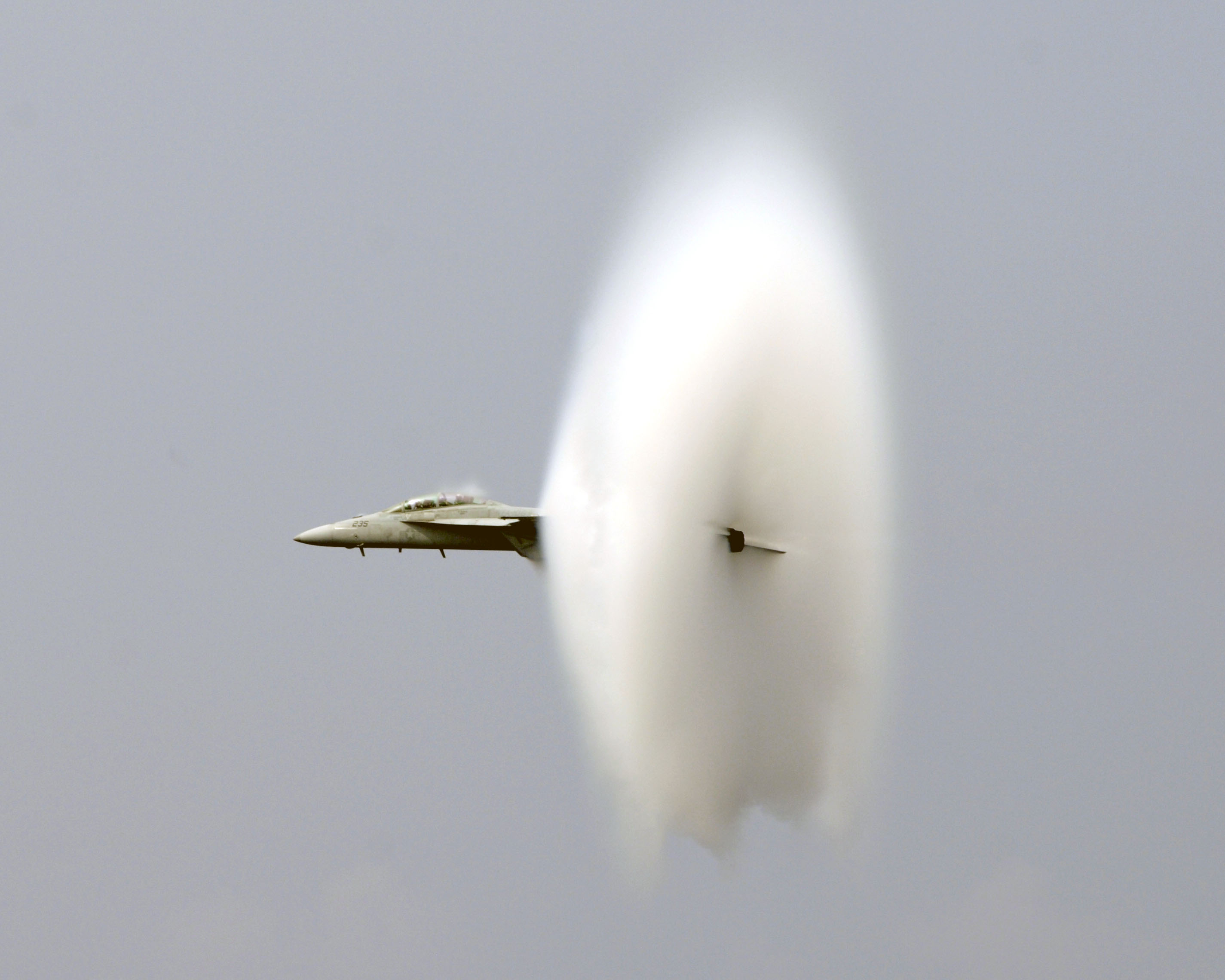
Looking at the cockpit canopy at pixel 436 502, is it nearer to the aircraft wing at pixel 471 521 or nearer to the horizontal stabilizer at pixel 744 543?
the aircraft wing at pixel 471 521

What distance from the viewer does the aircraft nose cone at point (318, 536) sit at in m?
114

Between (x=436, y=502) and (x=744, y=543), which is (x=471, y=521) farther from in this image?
(x=744, y=543)

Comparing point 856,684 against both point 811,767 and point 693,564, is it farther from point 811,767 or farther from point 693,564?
point 693,564

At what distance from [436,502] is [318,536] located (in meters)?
6.60

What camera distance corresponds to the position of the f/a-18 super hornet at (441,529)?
111 metres

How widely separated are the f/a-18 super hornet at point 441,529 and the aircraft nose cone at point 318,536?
0.07ft

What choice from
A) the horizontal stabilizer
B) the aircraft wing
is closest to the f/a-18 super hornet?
the aircraft wing

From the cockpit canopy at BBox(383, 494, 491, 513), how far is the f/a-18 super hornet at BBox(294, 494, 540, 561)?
0.07ft

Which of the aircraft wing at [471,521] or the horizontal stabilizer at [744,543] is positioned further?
the horizontal stabilizer at [744,543]

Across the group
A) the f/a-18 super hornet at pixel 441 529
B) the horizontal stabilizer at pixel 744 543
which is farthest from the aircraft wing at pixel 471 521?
the horizontal stabilizer at pixel 744 543

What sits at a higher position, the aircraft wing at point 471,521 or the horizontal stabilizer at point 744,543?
the aircraft wing at point 471,521

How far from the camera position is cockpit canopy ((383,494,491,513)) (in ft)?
369

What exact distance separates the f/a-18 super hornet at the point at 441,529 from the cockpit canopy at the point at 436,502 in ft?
0.07

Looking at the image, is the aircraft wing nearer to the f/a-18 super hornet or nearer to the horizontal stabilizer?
the f/a-18 super hornet
